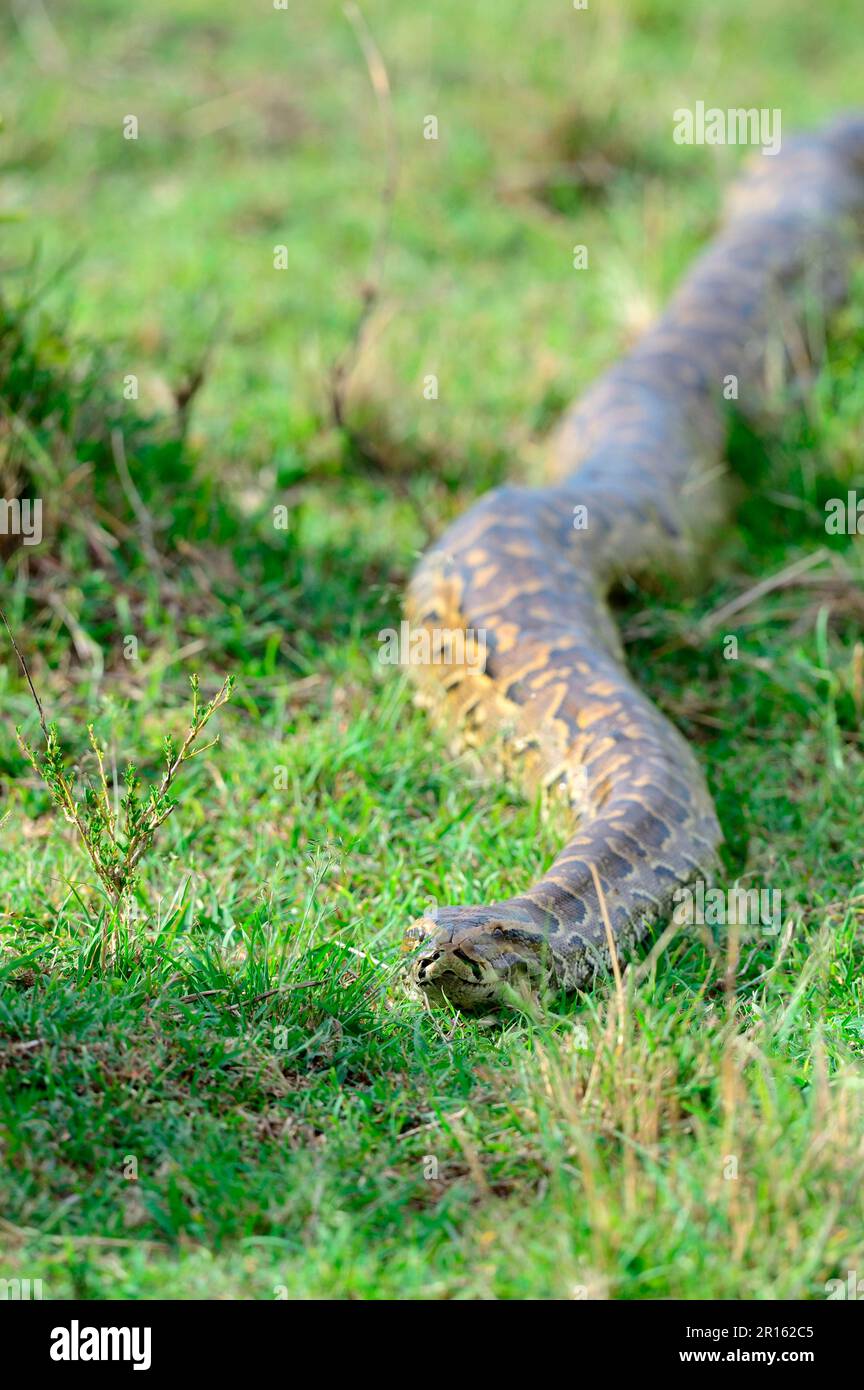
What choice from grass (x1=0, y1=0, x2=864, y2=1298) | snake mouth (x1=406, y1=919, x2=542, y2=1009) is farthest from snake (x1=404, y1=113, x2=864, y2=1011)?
grass (x1=0, y1=0, x2=864, y2=1298)

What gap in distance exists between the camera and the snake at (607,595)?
4.10 m

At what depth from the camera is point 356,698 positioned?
18.2ft

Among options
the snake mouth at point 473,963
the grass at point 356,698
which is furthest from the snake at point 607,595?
the grass at point 356,698

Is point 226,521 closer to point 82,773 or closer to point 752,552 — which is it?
point 82,773

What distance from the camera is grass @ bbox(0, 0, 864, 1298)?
3.32 metres

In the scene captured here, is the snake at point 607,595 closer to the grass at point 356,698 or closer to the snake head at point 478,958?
the snake head at point 478,958

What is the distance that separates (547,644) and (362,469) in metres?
2.10

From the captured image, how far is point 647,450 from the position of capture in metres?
6.74

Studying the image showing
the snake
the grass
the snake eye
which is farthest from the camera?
the snake

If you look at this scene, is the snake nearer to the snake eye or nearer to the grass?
the snake eye

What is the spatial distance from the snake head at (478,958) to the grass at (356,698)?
3.7 inches

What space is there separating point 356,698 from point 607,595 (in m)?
1.17

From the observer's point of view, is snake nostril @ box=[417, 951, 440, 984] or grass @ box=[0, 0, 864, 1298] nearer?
grass @ box=[0, 0, 864, 1298]

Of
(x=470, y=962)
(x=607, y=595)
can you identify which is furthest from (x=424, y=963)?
(x=607, y=595)
